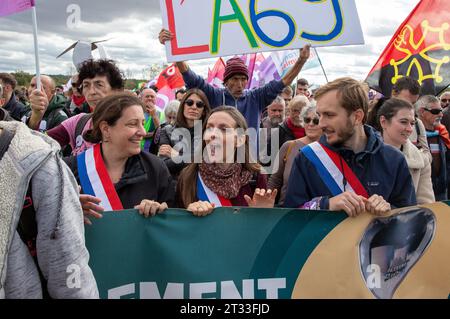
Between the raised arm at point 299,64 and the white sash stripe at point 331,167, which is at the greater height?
the raised arm at point 299,64

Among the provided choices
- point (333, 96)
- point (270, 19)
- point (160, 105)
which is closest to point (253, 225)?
point (333, 96)

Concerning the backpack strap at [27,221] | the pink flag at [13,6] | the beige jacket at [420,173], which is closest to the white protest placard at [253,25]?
the beige jacket at [420,173]

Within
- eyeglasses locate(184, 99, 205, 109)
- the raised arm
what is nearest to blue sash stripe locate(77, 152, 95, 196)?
eyeglasses locate(184, 99, 205, 109)

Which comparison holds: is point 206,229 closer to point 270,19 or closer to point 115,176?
point 115,176

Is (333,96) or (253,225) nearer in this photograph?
(253,225)

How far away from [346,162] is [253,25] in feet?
5.71

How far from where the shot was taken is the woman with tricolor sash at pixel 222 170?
112 inches

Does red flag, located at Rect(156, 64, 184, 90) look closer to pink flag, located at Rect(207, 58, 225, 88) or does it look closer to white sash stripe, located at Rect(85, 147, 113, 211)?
pink flag, located at Rect(207, 58, 225, 88)

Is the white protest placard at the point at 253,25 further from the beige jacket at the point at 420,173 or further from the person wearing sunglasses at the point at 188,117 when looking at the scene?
the beige jacket at the point at 420,173

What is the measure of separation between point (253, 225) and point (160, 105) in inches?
286

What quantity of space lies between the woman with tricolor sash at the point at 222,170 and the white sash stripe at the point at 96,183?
0.49 m

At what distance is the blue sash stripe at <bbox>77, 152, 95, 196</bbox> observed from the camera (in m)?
2.61

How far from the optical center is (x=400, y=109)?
3512 millimetres
